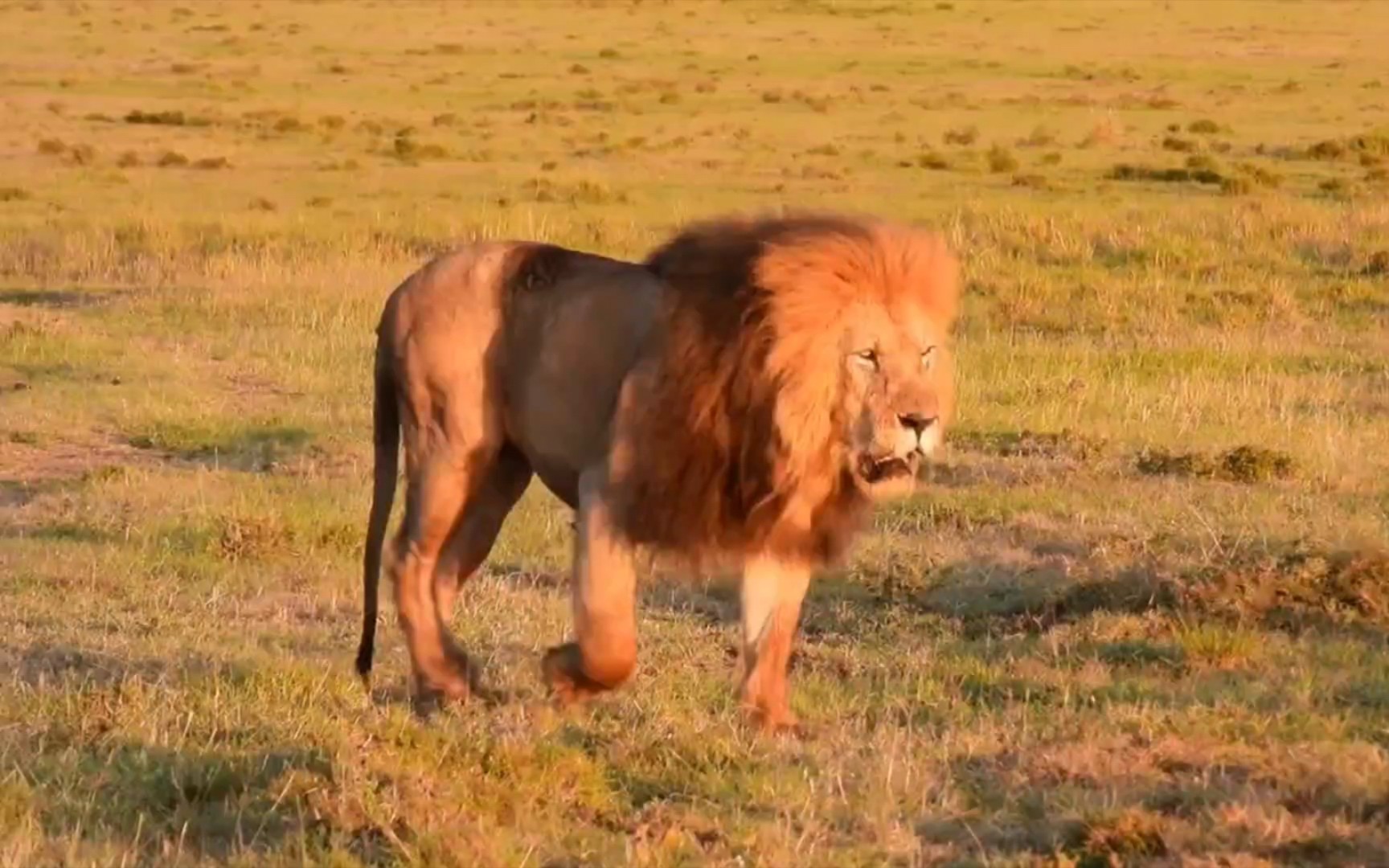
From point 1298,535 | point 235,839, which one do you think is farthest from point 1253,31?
point 235,839

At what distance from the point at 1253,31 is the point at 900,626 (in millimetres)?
45319

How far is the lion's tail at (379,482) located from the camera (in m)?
6.52

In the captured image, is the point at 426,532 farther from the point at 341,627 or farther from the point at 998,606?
the point at 998,606

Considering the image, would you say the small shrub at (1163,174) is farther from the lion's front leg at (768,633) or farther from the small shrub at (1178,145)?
the lion's front leg at (768,633)

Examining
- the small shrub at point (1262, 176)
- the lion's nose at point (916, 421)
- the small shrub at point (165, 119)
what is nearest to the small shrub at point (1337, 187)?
the small shrub at point (1262, 176)

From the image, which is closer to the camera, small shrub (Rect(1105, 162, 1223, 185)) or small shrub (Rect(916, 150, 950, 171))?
small shrub (Rect(1105, 162, 1223, 185))

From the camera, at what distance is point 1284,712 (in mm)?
5773

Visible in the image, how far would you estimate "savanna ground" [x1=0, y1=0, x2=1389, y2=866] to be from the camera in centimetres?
498

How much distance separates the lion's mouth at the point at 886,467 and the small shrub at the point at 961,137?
75.6ft

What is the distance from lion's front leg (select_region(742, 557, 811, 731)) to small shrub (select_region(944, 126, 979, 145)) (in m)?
22.7

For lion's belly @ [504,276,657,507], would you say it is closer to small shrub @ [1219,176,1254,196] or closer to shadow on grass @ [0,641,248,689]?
shadow on grass @ [0,641,248,689]

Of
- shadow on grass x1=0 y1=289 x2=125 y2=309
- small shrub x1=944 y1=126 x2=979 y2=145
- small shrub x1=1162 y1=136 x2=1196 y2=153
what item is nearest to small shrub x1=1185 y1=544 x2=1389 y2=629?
shadow on grass x1=0 y1=289 x2=125 y2=309

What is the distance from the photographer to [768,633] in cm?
593

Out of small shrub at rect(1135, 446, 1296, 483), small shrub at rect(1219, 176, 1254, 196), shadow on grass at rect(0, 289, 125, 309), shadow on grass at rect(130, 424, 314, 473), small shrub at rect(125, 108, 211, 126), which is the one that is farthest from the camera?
small shrub at rect(125, 108, 211, 126)
